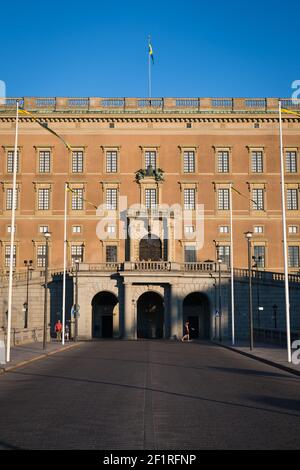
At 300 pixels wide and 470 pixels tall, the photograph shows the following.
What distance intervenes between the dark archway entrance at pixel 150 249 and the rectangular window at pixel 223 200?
8.42m

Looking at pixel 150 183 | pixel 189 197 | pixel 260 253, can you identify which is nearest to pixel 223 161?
pixel 189 197

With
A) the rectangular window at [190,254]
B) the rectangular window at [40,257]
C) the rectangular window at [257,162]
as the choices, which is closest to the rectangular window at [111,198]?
the rectangular window at [40,257]

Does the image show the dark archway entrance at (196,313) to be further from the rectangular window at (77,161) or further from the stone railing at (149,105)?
the stone railing at (149,105)

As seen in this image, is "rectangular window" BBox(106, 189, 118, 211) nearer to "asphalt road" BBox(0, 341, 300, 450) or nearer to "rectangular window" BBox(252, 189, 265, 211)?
"rectangular window" BBox(252, 189, 265, 211)

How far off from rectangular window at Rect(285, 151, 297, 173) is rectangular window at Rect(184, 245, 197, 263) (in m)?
14.0

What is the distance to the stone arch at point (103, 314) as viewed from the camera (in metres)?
65.6

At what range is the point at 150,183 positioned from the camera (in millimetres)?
70000

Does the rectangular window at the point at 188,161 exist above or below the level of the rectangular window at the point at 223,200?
above

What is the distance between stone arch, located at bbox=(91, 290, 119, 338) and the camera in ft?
215

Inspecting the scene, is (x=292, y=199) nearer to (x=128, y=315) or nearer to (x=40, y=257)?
(x=128, y=315)

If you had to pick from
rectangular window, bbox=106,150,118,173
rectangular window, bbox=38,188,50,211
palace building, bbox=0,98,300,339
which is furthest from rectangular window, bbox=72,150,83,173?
rectangular window, bbox=38,188,50,211

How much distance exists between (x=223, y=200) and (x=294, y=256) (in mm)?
9853
